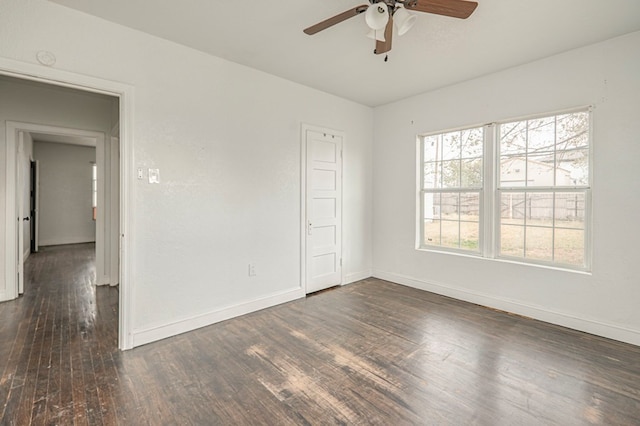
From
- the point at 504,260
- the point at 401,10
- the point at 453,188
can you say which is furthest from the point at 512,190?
the point at 401,10

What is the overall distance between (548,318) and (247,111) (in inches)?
158

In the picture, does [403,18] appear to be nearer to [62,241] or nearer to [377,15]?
[377,15]

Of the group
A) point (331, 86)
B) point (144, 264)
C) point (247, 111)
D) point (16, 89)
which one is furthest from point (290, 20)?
point (16, 89)

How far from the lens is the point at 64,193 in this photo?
321 inches

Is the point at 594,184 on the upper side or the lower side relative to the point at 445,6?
lower

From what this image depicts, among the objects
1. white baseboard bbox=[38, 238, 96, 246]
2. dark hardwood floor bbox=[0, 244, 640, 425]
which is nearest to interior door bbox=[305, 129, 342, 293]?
dark hardwood floor bbox=[0, 244, 640, 425]

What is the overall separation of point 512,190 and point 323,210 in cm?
238

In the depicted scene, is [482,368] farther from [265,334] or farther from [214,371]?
[214,371]

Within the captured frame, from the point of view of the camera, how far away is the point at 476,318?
11.0 feet

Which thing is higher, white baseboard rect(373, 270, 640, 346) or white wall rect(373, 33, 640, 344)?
white wall rect(373, 33, 640, 344)

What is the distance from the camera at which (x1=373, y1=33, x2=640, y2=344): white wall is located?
9.20 feet

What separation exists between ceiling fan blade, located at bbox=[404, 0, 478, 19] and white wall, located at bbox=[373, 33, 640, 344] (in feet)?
6.60

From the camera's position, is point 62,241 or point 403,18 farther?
point 62,241

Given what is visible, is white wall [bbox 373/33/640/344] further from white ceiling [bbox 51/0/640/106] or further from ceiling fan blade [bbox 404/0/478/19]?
ceiling fan blade [bbox 404/0/478/19]
